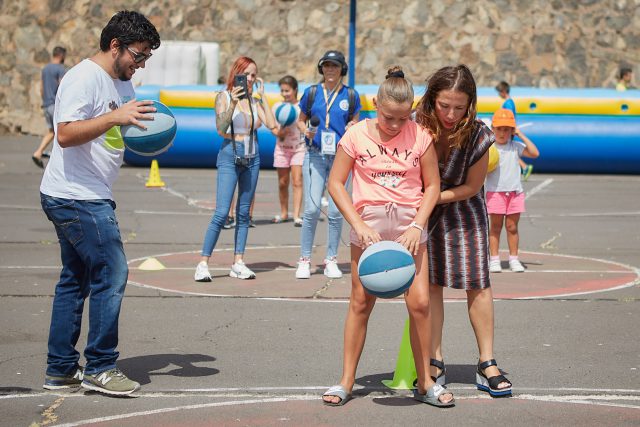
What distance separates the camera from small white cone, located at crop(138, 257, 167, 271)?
11.3 m

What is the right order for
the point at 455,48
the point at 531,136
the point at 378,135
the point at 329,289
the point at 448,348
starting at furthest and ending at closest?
the point at 455,48, the point at 531,136, the point at 329,289, the point at 448,348, the point at 378,135

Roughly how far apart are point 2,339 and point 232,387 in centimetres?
219

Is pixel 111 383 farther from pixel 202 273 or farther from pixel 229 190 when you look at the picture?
pixel 229 190

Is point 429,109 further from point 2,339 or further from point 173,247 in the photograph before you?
point 173,247

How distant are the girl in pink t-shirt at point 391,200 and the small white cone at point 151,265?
5278 millimetres

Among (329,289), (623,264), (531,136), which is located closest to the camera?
(329,289)

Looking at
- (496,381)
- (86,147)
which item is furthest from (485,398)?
(86,147)

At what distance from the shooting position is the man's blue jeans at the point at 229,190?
10.6 meters

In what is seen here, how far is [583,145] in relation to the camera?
23.0m

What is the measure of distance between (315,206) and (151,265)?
1.79 meters

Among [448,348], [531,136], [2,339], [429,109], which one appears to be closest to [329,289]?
[448,348]

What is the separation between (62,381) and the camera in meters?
6.66

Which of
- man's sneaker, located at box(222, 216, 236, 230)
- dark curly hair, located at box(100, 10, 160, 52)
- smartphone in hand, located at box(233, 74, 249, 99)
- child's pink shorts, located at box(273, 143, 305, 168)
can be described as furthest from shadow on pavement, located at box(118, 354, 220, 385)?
child's pink shorts, located at box(273, 143, 305, 168)

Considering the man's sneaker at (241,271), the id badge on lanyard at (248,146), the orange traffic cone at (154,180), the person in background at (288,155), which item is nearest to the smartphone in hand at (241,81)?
the id badge on lanyard at (248,146)
